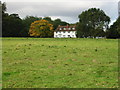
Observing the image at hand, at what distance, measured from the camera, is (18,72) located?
9.55 metres

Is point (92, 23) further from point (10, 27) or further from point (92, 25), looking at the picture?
point (10, 27)

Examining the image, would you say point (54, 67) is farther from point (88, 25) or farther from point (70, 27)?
point (70, 27)

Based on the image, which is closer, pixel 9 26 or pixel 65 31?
pixel 9 26

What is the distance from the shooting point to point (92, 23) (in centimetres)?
7925

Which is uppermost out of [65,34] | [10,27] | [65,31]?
[10,27]

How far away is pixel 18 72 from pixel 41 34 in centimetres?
6751

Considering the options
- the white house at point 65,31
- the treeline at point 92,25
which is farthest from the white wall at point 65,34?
the treeline at point 92,25

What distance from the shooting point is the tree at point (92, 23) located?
252 ft

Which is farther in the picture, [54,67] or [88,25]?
[88,25]

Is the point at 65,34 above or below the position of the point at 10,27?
below

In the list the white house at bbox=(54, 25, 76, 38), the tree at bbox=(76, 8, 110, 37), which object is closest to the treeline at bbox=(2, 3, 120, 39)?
the tree at bbox=(76, 8, 110, 37)

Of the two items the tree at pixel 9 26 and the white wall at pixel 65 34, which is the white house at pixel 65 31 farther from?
the tree at pixel 9 26

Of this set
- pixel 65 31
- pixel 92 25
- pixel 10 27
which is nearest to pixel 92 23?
pixel 92 25

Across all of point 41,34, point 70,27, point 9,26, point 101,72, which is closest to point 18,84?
point 101,72
